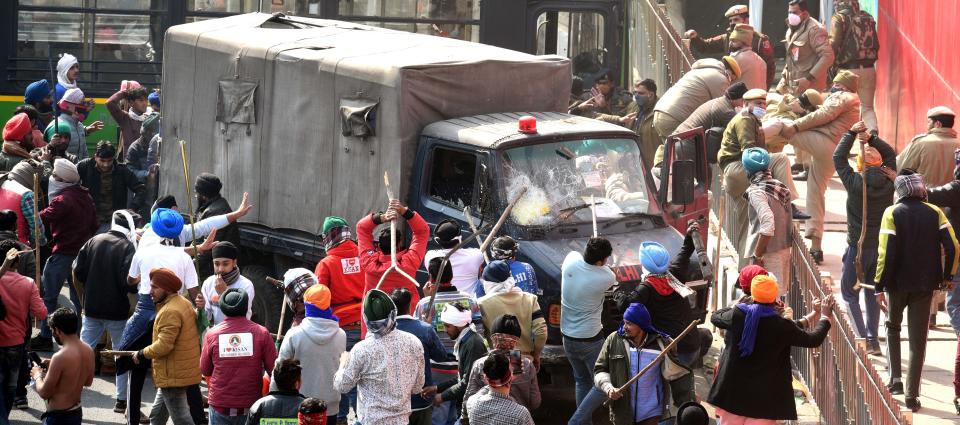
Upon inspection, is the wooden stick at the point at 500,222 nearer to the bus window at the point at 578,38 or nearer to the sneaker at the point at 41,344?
the sneaker at the point at 41,344

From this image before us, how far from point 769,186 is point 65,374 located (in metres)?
5.77

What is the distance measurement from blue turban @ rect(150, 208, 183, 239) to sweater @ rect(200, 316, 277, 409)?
6.13 feet

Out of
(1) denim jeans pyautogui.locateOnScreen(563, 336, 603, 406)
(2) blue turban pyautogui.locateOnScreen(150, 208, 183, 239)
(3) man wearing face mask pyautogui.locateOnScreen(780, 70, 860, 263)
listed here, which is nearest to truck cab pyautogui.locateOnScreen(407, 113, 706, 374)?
(1) denim jeans pyautogui.locateOnScreen(563, 336, 603, 406)

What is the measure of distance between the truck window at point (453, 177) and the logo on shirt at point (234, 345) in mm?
2985

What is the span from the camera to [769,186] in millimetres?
11836

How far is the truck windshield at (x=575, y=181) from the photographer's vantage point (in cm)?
1139

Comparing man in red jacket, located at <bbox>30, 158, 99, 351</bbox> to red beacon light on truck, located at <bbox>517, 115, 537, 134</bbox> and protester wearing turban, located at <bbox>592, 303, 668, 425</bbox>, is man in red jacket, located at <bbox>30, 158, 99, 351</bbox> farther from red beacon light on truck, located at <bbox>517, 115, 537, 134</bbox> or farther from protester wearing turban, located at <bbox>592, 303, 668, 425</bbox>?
protester wearing turban, located at <bbox>592, 303, 668, 425</bbox>

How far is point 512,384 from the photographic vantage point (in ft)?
28.8

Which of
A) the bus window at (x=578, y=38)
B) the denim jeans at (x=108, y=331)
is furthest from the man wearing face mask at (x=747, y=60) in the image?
the denim jeans at (x=108, y=331)

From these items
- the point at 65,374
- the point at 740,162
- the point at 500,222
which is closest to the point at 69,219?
the point at 65,374

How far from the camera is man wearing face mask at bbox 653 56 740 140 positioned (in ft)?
50.3

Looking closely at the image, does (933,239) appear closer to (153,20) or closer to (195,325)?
(195,325)

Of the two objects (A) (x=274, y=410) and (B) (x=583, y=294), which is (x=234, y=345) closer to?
(A) (x=274, y=410)

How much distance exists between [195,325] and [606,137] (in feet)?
12.9
